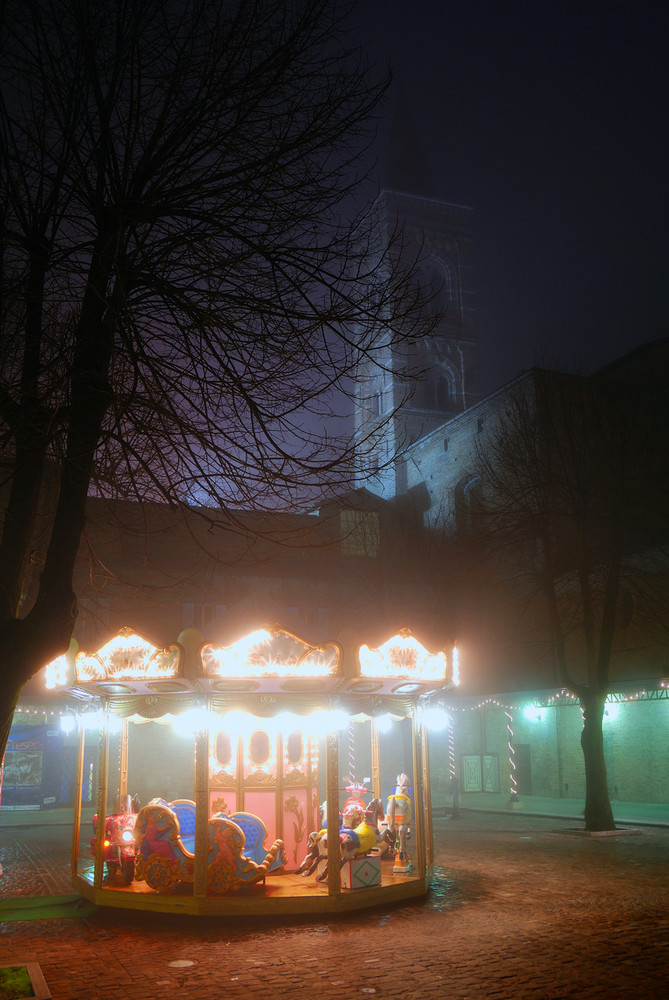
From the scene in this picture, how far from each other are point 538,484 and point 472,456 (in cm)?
1889

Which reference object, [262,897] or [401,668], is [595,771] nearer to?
[401,668]

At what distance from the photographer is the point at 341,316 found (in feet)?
21.7

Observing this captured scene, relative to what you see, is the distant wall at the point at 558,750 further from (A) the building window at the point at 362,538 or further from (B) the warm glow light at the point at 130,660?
(B) the warm glow light at the point at 130,660

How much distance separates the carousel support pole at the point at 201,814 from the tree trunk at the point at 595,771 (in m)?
11.4

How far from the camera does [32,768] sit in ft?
92.4

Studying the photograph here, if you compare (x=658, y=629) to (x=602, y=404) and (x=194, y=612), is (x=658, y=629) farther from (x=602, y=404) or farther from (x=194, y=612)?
(x=194, y=612)

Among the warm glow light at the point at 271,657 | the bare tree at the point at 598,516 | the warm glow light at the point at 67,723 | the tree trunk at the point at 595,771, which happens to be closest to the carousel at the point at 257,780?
the warm glow light at the point at 271,657

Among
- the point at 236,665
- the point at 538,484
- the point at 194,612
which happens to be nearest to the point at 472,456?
the point at 194,612

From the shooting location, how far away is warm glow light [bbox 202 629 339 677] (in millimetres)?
10180

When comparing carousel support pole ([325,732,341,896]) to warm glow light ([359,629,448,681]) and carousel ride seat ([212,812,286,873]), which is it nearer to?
warm glow light ([359,629,448,681])

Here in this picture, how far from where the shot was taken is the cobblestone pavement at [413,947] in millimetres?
7031

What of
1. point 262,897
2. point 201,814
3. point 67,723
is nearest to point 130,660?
point 201,814

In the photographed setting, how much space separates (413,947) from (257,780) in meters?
5.63

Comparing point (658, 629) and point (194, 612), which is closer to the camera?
point (658, 629)
